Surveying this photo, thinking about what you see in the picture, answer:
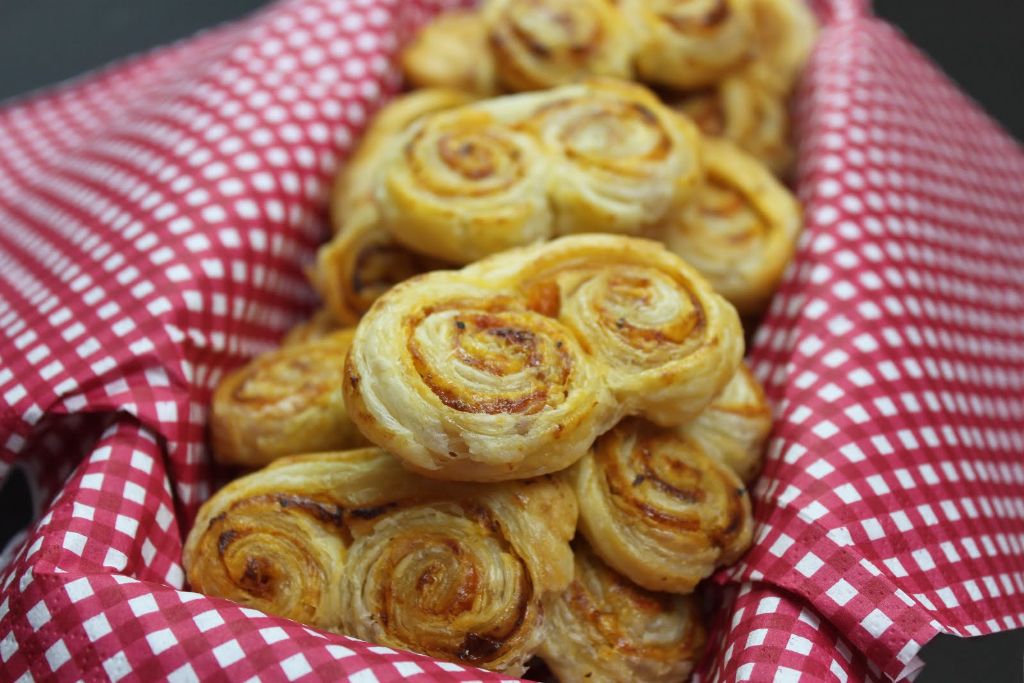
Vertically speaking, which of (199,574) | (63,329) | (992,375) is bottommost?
(992,375)

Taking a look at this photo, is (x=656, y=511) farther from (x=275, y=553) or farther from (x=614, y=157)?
(x=614, y=157)

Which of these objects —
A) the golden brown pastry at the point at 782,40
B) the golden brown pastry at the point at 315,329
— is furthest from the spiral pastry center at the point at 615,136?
the golden brown pastry at the point at 782,40

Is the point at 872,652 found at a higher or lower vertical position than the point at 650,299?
lower

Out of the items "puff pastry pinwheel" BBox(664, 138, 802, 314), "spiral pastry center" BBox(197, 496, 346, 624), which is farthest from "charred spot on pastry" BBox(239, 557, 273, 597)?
"puff pastry pinwheel" BBox(664, 138, 802, 314)

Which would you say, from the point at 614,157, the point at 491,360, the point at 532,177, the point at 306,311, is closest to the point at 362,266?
the point at 306,311

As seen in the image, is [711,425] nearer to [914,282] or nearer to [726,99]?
[914,282]

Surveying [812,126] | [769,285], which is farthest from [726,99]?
[769,285]

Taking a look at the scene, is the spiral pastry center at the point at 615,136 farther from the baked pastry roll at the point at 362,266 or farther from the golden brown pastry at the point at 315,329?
the golden brown pastry at the point at 315,329
